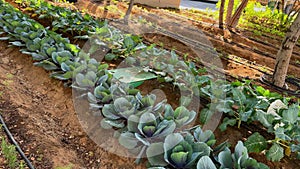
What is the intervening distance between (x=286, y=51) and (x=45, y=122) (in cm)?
293

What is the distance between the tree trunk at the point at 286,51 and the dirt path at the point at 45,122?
243 cm

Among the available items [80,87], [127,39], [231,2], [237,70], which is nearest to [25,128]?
[80,87]

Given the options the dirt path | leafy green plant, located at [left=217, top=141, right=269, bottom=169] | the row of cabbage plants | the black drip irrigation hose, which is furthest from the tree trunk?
the black drip irrigation hose

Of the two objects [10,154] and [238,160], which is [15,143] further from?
[238,160]

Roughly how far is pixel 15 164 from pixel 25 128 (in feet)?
1.41

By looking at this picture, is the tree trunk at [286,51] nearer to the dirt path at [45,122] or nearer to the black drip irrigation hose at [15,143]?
the dirt path at [45,122]

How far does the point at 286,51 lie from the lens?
332 cm

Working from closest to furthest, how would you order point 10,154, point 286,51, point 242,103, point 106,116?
point 10,154, point 106,116, point 242,103, point 286,51

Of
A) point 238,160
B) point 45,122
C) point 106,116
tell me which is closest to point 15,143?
point 45,122

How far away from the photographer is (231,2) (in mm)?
6352

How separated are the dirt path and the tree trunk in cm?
243

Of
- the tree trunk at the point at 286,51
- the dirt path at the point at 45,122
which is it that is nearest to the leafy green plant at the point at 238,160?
the dirt path at the point at 45,122

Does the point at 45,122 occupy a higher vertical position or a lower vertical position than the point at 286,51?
lower

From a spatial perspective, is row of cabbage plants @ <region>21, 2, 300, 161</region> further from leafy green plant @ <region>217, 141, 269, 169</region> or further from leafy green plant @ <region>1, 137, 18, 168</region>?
leafy green plant @ <region>1, 137, 18, 168</region>
